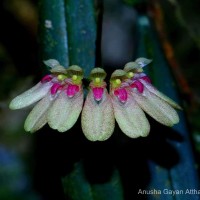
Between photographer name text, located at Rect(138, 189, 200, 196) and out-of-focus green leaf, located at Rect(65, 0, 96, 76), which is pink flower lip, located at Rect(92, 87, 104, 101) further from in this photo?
photographer name text, located at Rect(138, 189, 200, 196)

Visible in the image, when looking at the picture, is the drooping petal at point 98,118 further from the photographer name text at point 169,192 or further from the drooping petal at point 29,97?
the photographer name text at point 169,192

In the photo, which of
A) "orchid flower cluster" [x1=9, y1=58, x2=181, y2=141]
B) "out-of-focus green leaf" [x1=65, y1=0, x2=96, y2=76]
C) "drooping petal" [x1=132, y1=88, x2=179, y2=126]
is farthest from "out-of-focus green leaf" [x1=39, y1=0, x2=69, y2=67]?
"drooping petal" [x1=132, y1=88, x2=179, y2=126]

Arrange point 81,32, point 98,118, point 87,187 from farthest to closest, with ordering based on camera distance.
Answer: point 81,32 < point 87,187 < point 98,118

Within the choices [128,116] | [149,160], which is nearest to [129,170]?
[149,160]

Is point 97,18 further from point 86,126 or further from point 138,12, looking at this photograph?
point 86,126

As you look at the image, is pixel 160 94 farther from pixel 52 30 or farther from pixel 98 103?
pixel 52 30

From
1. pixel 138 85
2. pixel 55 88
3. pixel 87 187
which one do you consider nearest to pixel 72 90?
pixel 55 88
